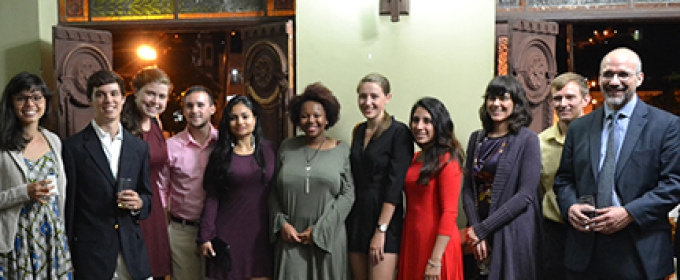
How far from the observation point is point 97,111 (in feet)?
11.3

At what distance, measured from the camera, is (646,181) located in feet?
9.83

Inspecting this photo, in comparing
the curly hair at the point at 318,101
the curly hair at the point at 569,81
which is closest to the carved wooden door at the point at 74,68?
the curly hair at the point at 318,101

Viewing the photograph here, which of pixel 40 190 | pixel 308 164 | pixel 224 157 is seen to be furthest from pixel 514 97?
pixel 40 190

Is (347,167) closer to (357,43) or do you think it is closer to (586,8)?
(357,43)

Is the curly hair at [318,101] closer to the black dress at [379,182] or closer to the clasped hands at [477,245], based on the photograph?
the black dress at [379,182]

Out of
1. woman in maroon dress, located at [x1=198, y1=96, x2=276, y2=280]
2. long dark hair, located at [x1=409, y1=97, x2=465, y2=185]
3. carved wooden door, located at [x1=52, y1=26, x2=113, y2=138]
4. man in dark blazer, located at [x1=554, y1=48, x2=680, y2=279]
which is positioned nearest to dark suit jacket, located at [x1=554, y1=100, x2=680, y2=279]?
man in dark blazer, located at [x1=554, y1=48, x2=680, y2=279]

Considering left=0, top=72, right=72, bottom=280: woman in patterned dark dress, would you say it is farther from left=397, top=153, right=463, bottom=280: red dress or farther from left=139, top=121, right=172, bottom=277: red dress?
left=397, top=153, right=463, bottom=280: red dress

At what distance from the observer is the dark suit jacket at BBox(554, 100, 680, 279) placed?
9.64ft

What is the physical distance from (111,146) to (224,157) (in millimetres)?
597

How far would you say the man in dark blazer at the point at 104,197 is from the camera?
3336 mm

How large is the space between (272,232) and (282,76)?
1387 millimetres

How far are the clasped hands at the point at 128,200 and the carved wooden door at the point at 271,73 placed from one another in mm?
1524

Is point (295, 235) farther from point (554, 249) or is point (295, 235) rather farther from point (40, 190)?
point (554, 249)

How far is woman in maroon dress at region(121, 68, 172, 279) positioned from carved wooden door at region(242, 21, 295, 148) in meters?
0.91
